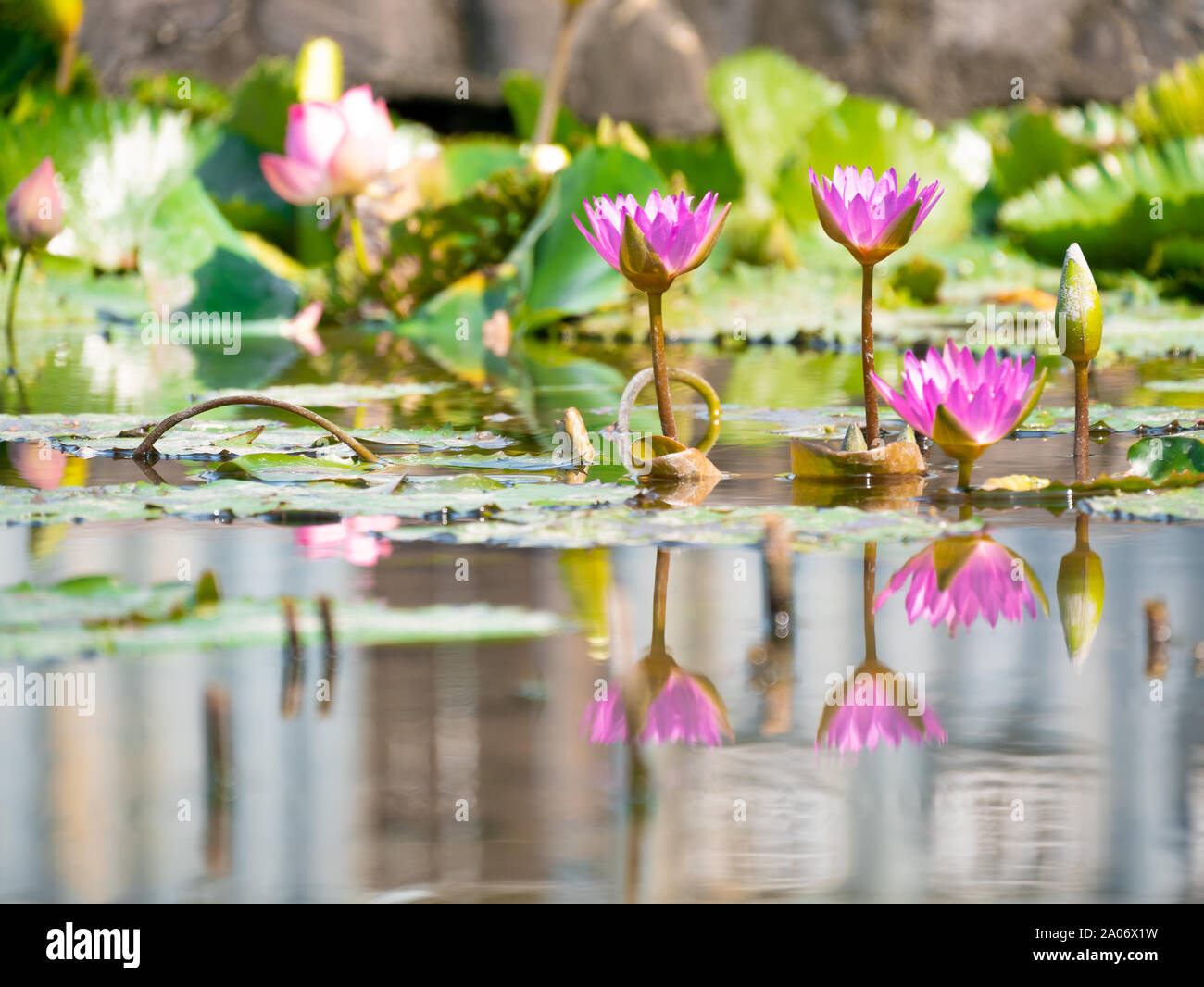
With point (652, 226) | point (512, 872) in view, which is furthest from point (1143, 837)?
point (652, 226)

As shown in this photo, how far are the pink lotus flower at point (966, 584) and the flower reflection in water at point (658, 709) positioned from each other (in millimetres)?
231

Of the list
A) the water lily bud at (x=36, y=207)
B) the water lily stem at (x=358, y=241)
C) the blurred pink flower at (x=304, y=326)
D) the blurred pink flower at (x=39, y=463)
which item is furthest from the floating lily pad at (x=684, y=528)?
the blurred pink flower at (x=304, y=326)

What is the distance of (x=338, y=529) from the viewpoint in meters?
1.56

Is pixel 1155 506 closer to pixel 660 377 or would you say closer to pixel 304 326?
pixel 660 377

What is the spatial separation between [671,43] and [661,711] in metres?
6.31

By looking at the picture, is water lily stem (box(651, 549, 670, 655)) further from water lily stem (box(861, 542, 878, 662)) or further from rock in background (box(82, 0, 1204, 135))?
rock in background (box(82, 0, 1204, 135))

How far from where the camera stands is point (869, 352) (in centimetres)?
168

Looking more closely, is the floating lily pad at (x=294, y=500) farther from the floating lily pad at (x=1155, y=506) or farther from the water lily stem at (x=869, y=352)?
the floating lily pad at (x=1155, y=506)

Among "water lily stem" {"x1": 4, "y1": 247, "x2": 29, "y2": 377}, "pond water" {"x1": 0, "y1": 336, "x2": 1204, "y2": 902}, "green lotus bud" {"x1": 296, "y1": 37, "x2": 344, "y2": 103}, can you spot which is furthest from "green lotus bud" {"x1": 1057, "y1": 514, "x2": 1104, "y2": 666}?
"green lotus bud" {"x1": 296, "y1": 37, "x2": 344, "y2": 103}

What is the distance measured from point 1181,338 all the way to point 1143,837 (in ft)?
8.32

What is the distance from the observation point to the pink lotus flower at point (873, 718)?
3.26 ft

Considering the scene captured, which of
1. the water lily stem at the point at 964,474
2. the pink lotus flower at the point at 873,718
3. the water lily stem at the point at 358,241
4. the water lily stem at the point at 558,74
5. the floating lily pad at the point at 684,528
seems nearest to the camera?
the pink lotus flower at the point at 873,718

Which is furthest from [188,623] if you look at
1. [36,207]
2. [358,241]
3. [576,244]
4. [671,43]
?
[671,43]

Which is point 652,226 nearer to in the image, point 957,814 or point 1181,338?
point 957,814
